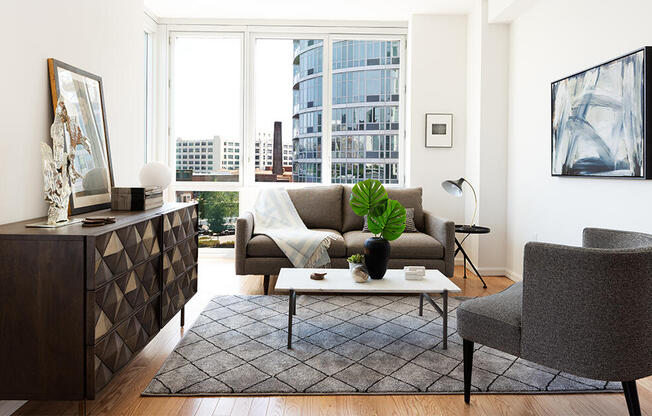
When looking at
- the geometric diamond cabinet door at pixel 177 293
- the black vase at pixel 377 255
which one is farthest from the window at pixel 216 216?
the black vase at pixel 377 255

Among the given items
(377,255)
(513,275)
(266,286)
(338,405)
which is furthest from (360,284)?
(513,275)

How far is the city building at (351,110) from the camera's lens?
5.73 m

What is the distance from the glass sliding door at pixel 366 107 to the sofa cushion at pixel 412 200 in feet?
2.96

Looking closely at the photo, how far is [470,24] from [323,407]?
4.59m

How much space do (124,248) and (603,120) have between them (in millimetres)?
3088

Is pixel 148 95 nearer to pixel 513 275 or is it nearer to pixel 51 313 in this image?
pixel 51 313

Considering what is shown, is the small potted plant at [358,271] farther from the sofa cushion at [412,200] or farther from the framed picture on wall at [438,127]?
the framed picture on wall at [438,127]

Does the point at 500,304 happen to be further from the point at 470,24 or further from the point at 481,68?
the point at 470,24

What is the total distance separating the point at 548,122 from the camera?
160 inches

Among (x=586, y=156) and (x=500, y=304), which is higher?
(x=586, y=156)

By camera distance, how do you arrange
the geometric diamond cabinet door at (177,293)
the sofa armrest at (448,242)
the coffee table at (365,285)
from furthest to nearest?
the sofa armrest at (448,242) < the coffee table at (365,285) < the geometric diamond cabinet door at (177,293)

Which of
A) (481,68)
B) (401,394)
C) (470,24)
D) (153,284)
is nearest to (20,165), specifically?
(153,284)

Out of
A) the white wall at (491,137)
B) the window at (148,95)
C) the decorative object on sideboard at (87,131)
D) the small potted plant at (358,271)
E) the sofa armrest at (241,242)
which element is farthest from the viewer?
the window at (148,95)

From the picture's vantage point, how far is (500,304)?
7.27 ft
